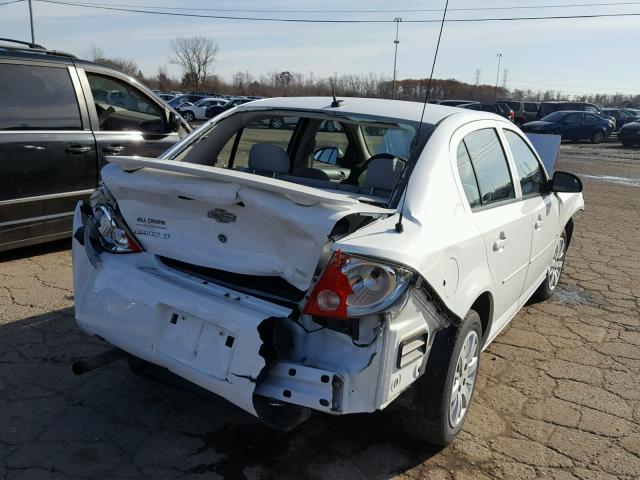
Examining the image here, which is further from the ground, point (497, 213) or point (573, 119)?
point (497, 213)

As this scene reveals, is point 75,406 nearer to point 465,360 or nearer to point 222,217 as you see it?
point 222,217

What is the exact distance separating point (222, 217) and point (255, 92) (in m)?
78.4

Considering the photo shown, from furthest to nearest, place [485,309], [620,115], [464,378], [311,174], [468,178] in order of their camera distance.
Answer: [620,115]
[311,174]
[485,309]
[468,178]
[464,378]

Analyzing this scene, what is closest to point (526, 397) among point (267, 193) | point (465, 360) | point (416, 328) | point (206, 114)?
point (465, 360)

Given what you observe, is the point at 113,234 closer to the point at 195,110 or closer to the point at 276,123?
the point at 276,123

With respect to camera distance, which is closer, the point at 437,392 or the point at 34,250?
the point at 437,392

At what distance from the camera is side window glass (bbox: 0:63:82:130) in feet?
16.4

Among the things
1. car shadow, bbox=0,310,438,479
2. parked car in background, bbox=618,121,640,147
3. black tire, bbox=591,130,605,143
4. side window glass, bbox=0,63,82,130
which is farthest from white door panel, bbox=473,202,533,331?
black tire, bbox=591,130,605,143

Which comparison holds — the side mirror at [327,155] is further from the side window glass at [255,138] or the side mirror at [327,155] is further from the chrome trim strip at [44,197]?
the chrome trim strip at [44,197]

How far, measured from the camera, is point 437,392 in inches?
104

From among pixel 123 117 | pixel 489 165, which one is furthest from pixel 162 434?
pixel 123 117

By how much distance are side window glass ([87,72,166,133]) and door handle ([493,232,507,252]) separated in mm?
4213

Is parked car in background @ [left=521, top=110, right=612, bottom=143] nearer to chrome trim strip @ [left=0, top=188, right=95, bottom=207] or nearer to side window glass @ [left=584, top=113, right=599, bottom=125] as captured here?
side window glass @ [left=584, top=113, right=599, bottom=125]

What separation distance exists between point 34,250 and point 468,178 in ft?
14.9
